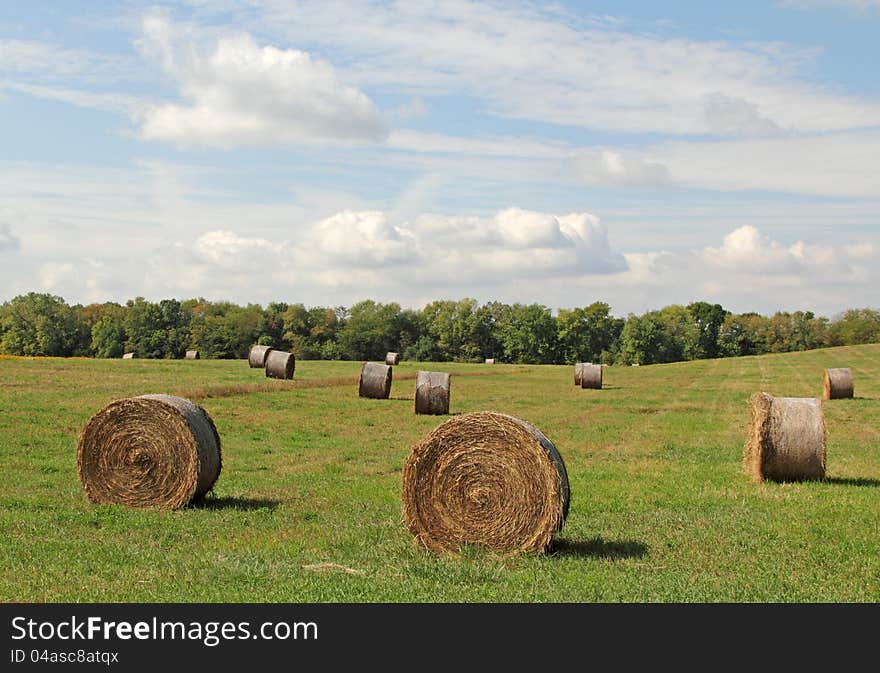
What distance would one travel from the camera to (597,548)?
1089 centimetres

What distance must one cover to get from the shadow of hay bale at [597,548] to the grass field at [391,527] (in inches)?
1.7

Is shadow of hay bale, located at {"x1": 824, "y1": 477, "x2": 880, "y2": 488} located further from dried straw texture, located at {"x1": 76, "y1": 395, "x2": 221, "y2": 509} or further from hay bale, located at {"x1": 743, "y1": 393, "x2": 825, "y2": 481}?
dried straw texture, located at {"x1": 76, "y1": 395, "x2": 221, "y2": 509}

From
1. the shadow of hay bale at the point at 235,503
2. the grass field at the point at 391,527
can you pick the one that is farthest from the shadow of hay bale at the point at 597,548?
the shadow of hay bale at the point at 235,503

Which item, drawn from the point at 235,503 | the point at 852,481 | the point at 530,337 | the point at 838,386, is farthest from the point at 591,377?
the point at 530,337

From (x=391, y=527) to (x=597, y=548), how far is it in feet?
8.72

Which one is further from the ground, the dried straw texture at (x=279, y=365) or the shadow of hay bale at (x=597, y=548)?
the dried straw texture at (x=279, y=365)

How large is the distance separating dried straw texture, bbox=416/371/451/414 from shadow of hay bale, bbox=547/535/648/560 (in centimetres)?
1917

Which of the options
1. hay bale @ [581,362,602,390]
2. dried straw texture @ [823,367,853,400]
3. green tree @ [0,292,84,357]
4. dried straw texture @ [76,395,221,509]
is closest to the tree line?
green tree @ [0,292,84,357]

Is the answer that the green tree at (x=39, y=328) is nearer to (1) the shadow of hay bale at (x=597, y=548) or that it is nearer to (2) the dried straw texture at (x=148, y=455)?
(2) the dried straw texture at (x=148, y=455)

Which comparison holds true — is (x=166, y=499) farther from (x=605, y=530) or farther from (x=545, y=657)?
(x=545, y=657)

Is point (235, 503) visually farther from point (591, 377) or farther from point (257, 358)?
point (257, 358)

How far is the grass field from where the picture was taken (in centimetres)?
882

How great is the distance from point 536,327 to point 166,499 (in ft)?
391

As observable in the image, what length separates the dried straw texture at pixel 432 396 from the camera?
30547 millimetres
